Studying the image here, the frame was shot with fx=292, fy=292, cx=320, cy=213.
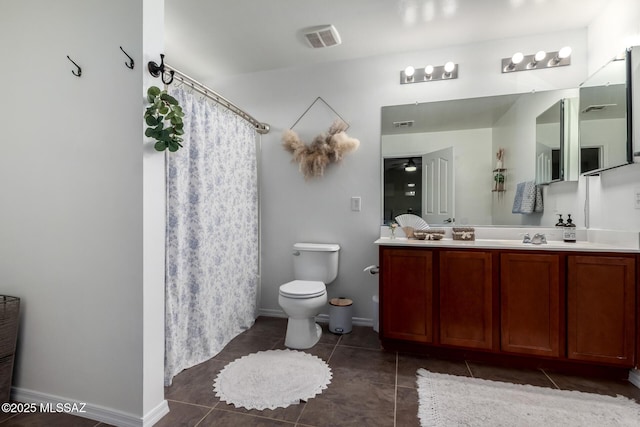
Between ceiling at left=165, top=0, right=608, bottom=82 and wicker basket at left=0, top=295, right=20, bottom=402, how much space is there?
204 cm

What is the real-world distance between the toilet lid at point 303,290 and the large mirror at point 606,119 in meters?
2.12

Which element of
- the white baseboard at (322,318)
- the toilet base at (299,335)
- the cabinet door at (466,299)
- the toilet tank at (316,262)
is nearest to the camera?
the cabinet door at (466,299)

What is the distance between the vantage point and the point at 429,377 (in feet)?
6.01

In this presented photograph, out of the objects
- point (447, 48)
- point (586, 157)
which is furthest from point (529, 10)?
point (586, 157)

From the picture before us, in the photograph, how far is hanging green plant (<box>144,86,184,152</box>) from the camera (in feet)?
4.44

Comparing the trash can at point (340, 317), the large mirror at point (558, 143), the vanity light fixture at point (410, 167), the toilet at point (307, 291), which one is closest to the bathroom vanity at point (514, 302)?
the trash can at point (340, 317)

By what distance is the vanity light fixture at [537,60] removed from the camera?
2271mm

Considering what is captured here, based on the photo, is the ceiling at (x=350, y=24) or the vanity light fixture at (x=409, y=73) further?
the vanity light fixture at (x=409, y=73)

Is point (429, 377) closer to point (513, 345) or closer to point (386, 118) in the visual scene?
point (513, 345)

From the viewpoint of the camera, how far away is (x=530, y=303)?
1.90 meters

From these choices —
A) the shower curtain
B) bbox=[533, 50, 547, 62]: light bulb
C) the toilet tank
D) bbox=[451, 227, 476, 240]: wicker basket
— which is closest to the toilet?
the toilet tank

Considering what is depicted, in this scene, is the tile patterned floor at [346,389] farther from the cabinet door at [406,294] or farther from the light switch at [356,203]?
the light switch at [356,203]

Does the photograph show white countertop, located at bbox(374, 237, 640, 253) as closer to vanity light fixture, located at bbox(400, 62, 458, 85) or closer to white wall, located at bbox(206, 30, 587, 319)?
white wall, located at bbox(206, 30, 587, 319)

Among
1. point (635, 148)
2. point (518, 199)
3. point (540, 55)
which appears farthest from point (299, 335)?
point (540, 55)
